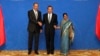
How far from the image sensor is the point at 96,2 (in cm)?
694

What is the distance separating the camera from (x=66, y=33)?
6340mm

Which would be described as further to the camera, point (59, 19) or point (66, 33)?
point (59, 19)

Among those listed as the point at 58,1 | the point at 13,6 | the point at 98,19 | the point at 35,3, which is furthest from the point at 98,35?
the point at 13,6

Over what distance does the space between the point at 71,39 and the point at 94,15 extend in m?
1.17

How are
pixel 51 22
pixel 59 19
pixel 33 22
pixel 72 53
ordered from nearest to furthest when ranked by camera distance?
pixel 33 22
pixel 51 22
pixel 72 53
pixel 59 19

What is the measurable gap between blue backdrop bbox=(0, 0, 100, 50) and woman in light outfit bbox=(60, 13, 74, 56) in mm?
568

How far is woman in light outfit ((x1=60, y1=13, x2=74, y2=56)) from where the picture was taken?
20.8 ft

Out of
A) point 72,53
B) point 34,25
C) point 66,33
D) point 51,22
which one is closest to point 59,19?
point 51,22

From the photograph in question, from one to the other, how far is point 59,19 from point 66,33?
28.4 inches

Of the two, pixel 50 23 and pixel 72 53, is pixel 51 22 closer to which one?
pixel 50 23

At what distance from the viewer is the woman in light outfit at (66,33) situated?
20.8 feet

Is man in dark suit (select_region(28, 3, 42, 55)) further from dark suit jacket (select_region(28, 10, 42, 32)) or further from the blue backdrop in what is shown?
the blue backdrop

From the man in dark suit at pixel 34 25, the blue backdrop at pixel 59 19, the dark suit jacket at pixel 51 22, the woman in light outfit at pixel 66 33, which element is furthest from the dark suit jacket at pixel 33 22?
the woman in light outfit at pixel 66 33

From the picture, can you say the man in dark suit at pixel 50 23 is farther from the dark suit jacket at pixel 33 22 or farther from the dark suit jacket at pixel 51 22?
the dark suit jacket at pixel 33 22
